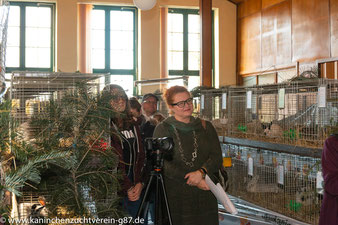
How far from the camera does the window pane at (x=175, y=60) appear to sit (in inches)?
492

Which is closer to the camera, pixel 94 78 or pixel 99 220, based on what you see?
pixel 99 220

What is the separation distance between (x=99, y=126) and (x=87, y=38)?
10450 mm

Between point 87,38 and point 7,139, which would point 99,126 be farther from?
point 87,38

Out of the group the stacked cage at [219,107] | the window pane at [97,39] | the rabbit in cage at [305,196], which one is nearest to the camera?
the rabbit in cage at [305,196]

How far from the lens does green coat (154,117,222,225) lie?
103 inches

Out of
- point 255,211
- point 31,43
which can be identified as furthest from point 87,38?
point 255,211

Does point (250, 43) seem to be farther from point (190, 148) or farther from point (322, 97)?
point (190, 148)

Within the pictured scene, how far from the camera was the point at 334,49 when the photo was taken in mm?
8531

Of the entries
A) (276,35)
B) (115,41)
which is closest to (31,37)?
(115,41)

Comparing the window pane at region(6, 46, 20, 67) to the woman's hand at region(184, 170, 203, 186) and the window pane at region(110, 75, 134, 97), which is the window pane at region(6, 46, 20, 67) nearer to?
the window pane at region(110, 75, 134, 97)

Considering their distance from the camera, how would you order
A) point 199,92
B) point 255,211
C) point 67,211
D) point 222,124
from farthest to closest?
1. point 199,92
2. point 222,124
3. point 255,211
4. point 67,211

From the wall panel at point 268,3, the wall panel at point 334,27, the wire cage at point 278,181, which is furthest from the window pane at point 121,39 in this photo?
the wire cage at point 278,181

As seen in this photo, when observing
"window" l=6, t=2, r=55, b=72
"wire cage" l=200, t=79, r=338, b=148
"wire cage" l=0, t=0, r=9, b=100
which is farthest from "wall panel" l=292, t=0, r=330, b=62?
"wire cage" l=0, t=0, r=9, b=100

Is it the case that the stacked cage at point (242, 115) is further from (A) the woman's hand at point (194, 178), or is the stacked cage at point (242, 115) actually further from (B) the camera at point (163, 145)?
(B) the camera at point (163, 145)
